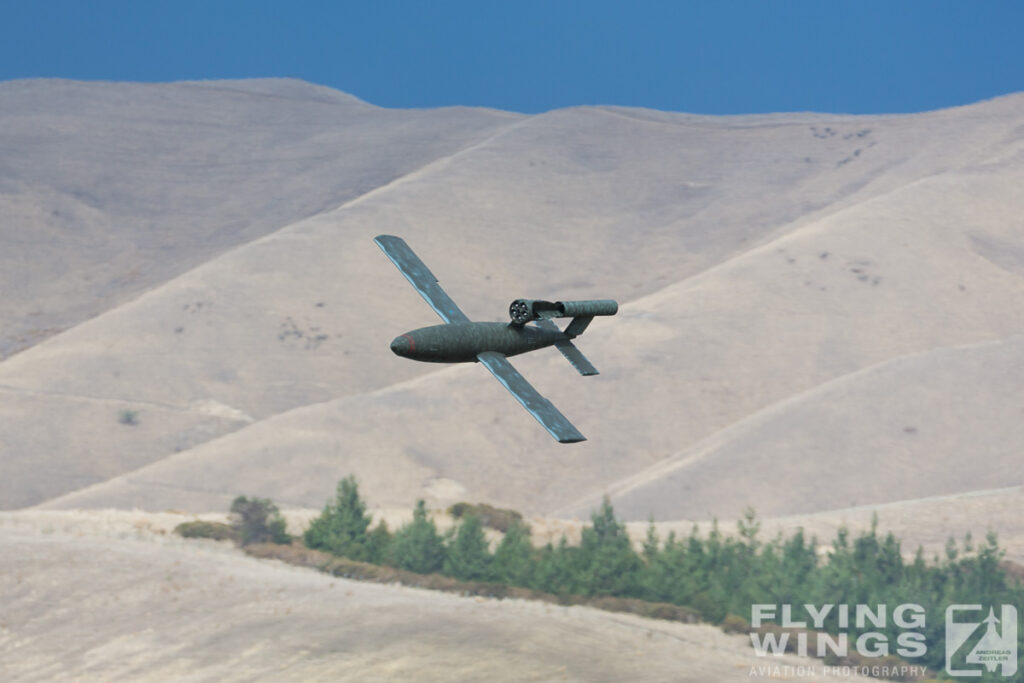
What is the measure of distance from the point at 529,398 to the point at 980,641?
3656 centimetres

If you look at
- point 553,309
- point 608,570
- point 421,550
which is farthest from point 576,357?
point 421,550

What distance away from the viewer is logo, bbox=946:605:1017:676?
146ft

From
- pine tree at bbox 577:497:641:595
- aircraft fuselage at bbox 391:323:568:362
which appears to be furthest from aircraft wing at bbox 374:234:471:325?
pine tree at bbox 577:497:641:595

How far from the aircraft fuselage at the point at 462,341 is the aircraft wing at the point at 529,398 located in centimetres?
18

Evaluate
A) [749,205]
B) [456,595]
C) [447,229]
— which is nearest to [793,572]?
[456,595]

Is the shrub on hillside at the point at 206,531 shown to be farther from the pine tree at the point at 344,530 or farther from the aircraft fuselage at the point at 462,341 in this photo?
the aircraft fuselage at the point at 462,341

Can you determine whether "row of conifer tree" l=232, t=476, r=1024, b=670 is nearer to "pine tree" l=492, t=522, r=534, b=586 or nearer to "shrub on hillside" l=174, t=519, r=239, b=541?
"pine tree" l=492, t=522, r=534, b=586

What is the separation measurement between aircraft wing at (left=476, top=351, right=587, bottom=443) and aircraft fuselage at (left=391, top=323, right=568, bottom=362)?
0.58ft

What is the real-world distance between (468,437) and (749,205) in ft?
230

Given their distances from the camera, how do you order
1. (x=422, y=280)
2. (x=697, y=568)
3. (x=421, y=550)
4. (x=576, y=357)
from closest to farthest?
(x=422, y=280) < (x=576, y=357) < (x=697, y=568) < (x=421, y=550)

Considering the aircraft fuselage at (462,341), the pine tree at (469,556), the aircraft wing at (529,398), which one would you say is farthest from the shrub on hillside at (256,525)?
the aircraft wing at (529,398)

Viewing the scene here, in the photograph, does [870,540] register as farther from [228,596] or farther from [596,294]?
[596,294]

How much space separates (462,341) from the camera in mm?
16422

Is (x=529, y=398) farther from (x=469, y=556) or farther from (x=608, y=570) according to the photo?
(x=469, y=556)
